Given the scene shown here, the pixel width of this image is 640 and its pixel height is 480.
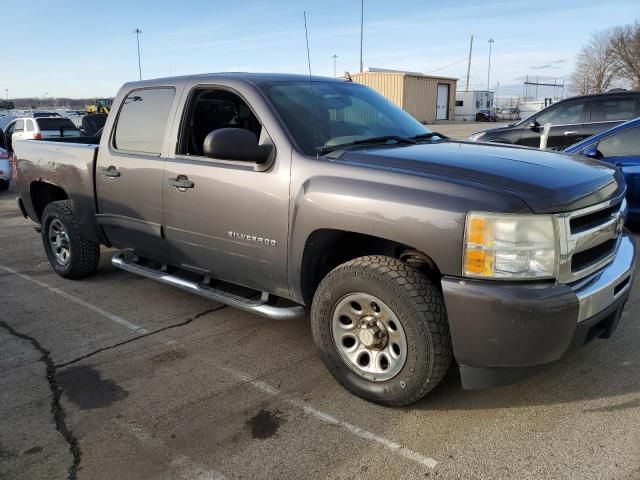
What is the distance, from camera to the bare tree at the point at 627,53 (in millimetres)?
54656

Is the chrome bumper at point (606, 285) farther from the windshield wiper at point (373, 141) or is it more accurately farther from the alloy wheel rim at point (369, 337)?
the windshield wiper at point (373, 141)

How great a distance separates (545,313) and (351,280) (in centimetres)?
100

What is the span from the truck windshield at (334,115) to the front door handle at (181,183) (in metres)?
0.84

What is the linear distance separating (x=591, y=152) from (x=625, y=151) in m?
0.48

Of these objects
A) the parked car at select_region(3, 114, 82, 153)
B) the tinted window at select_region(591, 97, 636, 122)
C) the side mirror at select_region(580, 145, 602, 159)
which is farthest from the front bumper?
the parked car at select_region(3, 114, 82, 153)

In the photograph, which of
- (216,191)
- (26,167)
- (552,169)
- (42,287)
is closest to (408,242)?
(552,169)

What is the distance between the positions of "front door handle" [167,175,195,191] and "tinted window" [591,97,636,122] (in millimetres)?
8256

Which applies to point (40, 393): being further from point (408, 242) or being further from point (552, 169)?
point (552, 169)

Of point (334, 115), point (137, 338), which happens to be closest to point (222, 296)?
point (137, 338)

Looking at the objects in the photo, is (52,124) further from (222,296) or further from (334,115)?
(334,115)

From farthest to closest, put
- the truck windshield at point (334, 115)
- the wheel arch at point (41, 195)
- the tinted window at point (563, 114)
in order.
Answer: the tinted window at point (563, 114) → the wheel arch at point (41, 195) → the truck windshield at point (334, 115)

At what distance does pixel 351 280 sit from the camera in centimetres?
303

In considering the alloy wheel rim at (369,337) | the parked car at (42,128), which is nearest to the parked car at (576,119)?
the alloy wheel rim at (369,337)

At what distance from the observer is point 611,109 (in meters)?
9.55
